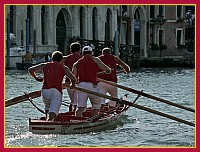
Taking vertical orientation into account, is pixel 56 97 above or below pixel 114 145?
above

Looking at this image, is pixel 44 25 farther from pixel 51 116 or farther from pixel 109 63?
pixel 51 116

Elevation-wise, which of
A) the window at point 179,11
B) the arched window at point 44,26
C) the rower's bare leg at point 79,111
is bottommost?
the rower's bare leg at point 79,111

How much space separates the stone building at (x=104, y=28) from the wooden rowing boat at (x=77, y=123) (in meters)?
21.9

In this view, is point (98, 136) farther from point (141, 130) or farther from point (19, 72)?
point (19, 72)

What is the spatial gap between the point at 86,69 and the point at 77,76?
0.28 meters

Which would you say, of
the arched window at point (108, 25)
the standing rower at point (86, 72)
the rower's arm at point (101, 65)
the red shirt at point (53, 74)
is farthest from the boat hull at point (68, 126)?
the arched window at point (108, 25)

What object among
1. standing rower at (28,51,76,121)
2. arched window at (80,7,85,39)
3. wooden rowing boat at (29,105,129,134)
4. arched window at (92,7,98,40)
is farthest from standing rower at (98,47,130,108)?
arched window at (92,7,98,40)

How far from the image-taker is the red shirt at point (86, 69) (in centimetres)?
1140

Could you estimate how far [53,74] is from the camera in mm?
10734

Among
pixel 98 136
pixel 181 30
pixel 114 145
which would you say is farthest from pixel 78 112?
pixel 181 30

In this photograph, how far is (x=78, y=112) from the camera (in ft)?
37.9

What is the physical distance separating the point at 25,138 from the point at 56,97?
0.79m

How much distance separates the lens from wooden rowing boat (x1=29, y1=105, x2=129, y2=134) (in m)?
10.7

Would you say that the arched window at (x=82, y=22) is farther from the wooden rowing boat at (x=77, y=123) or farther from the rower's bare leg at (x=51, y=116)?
the rower's bare leg at (x=51, y=116)
